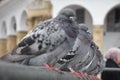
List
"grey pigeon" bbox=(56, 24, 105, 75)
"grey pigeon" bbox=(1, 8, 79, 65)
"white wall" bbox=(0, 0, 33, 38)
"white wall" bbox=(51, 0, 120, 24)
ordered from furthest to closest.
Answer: "white wall" bbox=(0, 0, 33, 38) < "white wall" bbox=(51, 0, 120, 24) < "grey pigeon" bbox=(56, 24, 105, 75) < "grey pigeon" bbox=(1, 8, 79, 65)

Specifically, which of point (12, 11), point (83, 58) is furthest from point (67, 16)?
point (12, 11)

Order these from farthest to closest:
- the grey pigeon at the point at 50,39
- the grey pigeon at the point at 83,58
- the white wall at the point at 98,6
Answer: the white wall at the point at 98,6
the grey pigeon at the point at 83,58
the grey pigeon at the point at 50,39

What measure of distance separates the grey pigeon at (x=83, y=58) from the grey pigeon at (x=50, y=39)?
130 millimetres

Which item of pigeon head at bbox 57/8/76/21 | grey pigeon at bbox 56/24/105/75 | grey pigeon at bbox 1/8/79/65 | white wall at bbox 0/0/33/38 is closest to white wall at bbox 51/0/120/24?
white wall at bbox 0/0/33/38

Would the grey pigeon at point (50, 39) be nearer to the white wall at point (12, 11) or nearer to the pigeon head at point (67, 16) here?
the pigeon head at point (67, 16)

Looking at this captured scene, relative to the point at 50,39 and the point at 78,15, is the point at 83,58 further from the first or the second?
the point at 78,15

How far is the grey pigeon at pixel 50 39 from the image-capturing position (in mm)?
3237

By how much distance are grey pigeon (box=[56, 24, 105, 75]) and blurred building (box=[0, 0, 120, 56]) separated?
22.3m

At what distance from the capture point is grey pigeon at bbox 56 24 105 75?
3621mm

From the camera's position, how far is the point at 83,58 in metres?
3.86

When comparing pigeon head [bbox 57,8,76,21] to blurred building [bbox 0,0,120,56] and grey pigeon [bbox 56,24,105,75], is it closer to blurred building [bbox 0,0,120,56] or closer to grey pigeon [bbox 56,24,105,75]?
grey pigeon [bbox 56,24,105,75]

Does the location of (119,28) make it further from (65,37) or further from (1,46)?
(65,37)

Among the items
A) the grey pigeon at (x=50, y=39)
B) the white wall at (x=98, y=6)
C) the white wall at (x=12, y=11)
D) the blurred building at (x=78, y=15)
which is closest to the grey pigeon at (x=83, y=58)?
the grey pigeon at (x=50, y=39)

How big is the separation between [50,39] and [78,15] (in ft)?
86.6
